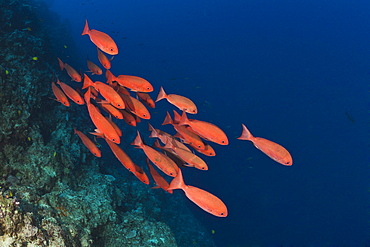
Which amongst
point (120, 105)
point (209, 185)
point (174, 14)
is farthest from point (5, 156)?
point (174, 14)

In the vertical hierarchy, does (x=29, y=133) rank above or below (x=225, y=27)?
below

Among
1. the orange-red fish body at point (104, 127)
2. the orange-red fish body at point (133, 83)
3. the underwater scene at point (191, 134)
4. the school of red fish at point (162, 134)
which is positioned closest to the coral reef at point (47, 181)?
the underwater scene at point (191, 134)

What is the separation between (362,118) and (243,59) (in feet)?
136

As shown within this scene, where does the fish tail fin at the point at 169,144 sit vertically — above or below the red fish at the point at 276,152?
below

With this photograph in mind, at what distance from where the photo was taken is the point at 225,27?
90.3 metres

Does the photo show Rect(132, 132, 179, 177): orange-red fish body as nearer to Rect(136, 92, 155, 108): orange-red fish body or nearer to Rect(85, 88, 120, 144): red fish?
Rect(85, 88, 120, 144): red fish

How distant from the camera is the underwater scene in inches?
135

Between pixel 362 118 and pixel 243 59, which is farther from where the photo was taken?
pixel 243 59

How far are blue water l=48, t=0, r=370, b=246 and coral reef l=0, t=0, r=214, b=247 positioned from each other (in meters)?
2.63

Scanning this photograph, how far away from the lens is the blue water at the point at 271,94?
22.3 meters

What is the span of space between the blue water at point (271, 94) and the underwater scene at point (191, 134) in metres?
0.29

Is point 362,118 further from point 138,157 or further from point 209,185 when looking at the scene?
point 138,157

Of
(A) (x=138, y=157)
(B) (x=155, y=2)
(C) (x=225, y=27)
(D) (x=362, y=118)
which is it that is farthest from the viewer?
(B) (x=155, y=2)

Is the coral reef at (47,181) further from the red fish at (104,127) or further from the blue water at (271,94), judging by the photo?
the blue water at (271,94)
